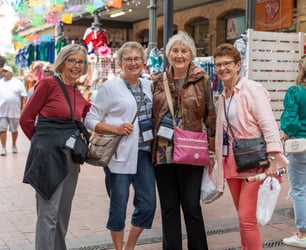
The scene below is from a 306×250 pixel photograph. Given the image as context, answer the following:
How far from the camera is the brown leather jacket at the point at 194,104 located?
12.7 feet

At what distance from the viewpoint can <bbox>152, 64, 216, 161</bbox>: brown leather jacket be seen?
3873 millimetres

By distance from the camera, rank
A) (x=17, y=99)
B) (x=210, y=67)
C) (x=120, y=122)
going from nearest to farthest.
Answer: (x=120, y=122)
(x=210, y=67)
(x=17, y=99)

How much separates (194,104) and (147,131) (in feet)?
1.53

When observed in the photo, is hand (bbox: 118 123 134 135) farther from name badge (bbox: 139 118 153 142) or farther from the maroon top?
the maroon top

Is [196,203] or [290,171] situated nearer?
[196,203]

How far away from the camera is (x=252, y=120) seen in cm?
371

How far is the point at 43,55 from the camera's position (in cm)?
1722

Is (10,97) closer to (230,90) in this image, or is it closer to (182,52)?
(182,52)

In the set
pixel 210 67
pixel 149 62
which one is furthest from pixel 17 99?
pixel 210 67

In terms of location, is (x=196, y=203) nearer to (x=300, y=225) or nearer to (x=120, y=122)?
(x=120, y=122)

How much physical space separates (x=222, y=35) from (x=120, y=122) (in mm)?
10236

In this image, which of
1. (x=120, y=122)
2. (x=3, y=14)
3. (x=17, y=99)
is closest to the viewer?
(x=120, y=122)

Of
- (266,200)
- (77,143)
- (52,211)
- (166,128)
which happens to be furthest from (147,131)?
(266,200)

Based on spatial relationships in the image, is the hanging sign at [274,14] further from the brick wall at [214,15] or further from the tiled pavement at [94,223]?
the tiled pavement at [94,223]
